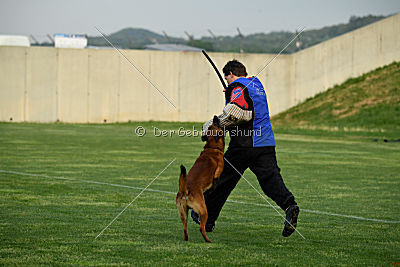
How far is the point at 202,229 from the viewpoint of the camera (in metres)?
7.44

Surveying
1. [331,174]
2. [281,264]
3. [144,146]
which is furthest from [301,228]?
[144,146]

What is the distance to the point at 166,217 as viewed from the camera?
9.70 m

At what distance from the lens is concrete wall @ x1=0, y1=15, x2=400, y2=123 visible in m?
46.2

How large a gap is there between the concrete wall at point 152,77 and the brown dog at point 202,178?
38633 millimetres

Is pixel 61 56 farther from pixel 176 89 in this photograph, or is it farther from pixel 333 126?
pixel 333 126

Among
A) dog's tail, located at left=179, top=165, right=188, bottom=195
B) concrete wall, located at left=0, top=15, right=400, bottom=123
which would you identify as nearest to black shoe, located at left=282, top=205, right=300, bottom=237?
dog's tail, located at left=179, top=165, right=188, bottom=195

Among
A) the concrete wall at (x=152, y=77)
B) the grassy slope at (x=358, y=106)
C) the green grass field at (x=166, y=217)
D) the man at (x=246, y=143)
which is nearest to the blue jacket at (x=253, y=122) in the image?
the man at (x=246, y=143)

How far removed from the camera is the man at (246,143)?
26.6 ft

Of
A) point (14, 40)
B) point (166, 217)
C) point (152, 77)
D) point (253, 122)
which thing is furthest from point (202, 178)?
point (14, 40)

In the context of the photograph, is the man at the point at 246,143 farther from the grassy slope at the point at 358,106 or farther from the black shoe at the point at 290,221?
the grassy slope at the point at 358,106

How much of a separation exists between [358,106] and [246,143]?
37305 mm

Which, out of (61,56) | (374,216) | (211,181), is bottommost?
(374,216)

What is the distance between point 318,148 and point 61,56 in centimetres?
2530

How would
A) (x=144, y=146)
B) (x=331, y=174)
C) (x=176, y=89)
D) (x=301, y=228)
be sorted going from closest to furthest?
(x=301, y=228), (x=331, y=174), (x=144, y=146), (x=176, y=89)
